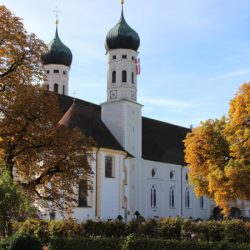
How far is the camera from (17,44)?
23.5 meters

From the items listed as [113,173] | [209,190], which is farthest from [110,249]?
[113,173]

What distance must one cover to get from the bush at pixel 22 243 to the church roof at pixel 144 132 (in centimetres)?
2728

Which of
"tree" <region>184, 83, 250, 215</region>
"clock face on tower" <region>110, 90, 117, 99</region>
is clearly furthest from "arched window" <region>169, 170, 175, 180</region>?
"tree" <region>184, 83, 250, 215</region>

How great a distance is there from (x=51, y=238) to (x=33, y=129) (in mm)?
5056

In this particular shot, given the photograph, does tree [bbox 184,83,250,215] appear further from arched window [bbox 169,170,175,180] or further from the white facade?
the white facade

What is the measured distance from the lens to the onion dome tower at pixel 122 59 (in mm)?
55000

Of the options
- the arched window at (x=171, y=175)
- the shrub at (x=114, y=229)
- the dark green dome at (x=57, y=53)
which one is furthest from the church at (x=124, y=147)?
the shrub at (x=114, y=229)

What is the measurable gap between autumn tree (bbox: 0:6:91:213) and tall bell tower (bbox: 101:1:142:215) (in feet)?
98.8

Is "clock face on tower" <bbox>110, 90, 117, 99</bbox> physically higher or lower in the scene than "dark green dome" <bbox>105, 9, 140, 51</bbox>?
lower

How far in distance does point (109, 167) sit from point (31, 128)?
2575 centimetres

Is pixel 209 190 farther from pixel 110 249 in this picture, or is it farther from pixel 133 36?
pixel 133 36

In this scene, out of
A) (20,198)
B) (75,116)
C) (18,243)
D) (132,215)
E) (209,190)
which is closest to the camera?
(18,243)

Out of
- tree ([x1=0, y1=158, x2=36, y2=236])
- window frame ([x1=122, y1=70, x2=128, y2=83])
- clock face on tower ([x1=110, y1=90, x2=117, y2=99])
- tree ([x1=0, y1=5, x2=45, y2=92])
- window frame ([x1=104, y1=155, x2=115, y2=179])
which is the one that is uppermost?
window frame ([x1=122, y1=70, x2=128, y2=83])

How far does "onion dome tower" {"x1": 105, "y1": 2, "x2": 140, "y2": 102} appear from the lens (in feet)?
180
